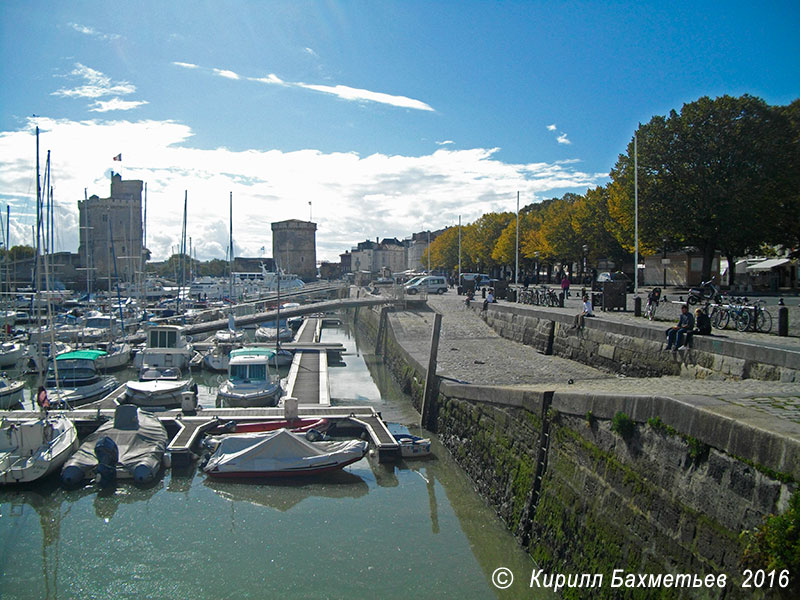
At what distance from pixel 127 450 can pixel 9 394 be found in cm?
935

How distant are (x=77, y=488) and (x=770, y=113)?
3261 centimetres

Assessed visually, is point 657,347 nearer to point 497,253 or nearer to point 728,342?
point 728,342

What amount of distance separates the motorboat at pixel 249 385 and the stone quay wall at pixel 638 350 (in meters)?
10.3

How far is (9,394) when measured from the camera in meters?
21.9

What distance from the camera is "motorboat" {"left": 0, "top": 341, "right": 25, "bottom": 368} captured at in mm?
30000

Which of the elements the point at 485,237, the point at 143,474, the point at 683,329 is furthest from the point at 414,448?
the point at 485,237

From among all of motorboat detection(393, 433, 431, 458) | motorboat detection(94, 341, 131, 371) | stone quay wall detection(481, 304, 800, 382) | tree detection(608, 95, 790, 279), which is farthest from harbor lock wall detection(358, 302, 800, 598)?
motorboat detection(94, 341, 131, 371)

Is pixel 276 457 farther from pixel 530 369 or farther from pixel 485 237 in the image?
pixel 485 237

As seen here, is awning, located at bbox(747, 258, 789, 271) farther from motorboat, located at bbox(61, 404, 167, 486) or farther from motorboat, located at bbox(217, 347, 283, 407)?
motorboat, located at bbox(61, 404, 167, 486)

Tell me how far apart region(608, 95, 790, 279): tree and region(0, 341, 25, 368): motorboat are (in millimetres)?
31962

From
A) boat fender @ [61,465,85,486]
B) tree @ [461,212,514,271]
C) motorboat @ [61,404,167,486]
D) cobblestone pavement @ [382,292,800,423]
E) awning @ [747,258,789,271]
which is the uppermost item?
tree @ [461,212,514,271]

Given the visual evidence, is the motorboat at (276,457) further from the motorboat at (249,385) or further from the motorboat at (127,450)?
the motorboat at (249,385)

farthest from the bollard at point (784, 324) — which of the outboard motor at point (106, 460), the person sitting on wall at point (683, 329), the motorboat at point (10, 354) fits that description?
the motorboat at point (10, 354)

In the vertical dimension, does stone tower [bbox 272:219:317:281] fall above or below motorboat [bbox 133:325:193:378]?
above
